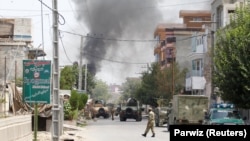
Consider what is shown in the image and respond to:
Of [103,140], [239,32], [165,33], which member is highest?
[165,33]

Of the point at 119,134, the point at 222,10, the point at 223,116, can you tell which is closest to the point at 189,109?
the point at 119,134

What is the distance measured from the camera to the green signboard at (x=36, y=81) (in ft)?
56.6

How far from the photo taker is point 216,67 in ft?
116

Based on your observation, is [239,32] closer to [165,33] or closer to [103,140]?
[103,140]

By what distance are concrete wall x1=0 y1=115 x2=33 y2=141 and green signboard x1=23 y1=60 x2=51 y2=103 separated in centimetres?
94

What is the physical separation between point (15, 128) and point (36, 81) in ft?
5.20

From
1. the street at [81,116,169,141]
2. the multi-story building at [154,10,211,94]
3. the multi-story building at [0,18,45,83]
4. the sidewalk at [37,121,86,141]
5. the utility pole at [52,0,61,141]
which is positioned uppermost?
the multi-story building at [154,10,211,94]

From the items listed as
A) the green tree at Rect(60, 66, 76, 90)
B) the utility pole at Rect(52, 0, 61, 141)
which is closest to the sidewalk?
the utility pole at Rect(52, 0, 61, 141)

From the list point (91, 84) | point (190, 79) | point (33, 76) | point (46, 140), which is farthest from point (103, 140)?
point (91, 84)

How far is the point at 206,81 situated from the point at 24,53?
1982 centimetres

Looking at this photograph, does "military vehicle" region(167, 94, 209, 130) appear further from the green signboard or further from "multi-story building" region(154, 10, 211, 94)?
"multi-story building" region(154, 10, 211, 94)

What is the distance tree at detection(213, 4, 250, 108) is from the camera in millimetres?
31062

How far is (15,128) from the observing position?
1738cm

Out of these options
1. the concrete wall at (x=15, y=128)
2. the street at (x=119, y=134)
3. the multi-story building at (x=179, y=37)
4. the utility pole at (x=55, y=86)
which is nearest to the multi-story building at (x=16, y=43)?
the street at (x=119, y=134)
